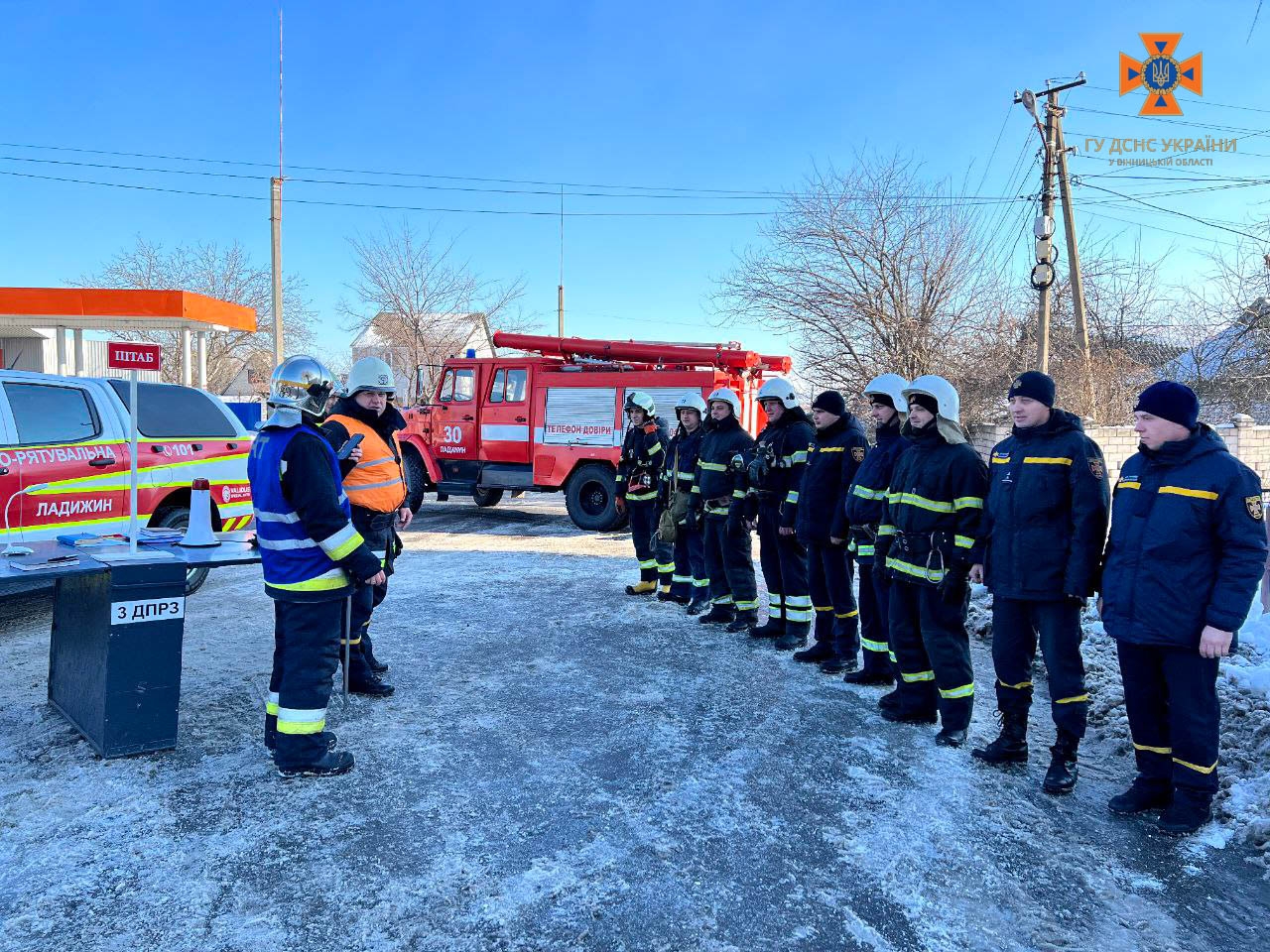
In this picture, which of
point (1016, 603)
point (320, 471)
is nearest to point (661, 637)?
point (1016, 603)

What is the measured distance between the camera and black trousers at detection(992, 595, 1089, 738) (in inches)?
153

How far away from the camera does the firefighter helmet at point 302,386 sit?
3.84 metres

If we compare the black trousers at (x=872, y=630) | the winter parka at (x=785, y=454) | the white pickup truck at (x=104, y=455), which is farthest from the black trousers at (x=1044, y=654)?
the white pickup truck at (x=104, y=455)

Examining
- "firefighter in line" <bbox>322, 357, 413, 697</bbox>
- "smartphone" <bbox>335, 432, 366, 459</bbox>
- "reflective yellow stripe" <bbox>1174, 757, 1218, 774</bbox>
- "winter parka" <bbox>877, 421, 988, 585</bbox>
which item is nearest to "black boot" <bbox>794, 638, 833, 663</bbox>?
"winter parka" <bbox>877, 421, 988, 585</bbox>

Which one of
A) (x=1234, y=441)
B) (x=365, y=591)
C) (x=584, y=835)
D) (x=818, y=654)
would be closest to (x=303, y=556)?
(x=365, y=591)

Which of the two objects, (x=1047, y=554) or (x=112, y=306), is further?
(x=112, y=306)

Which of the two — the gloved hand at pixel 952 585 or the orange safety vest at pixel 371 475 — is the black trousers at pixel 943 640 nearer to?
the gloved hand at pixel 952 585

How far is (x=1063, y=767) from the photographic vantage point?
384 cm

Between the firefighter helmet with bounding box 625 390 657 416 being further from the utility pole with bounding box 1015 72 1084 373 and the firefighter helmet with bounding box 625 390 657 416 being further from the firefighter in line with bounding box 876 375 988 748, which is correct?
the utility pole with bounding box 1015 72 1084 373

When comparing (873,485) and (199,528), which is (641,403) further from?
(199,528)

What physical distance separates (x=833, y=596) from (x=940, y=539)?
1619 millimetres

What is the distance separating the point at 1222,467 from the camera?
11.1 feet

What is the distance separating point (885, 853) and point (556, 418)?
380 inches

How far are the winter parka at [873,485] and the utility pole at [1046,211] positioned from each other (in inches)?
392
